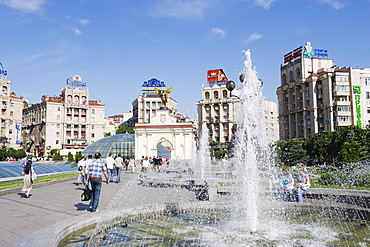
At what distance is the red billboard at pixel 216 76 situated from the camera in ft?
263

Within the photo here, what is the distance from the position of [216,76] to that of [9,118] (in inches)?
1959

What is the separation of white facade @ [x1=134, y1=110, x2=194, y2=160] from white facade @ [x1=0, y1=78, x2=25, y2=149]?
1338 inches

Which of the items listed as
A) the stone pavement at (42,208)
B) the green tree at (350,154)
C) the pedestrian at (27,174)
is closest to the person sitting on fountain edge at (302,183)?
the stone pavement at (42,208)

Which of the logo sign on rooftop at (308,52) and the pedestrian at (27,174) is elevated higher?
the logo sign on rooftop at (308,52)

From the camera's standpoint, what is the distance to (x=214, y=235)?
5.92m

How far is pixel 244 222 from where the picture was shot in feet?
22.8

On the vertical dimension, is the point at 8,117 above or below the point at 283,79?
below

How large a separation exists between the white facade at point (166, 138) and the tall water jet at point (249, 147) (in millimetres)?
29229

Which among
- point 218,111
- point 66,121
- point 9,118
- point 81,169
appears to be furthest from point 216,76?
point 81,169

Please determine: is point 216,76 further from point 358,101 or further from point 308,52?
point 358,101

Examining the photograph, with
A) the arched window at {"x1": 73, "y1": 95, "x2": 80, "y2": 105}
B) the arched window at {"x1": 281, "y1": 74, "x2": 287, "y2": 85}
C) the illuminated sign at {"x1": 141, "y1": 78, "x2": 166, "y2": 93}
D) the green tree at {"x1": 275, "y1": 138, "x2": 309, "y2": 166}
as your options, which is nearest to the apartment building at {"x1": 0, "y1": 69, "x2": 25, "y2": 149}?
the arched window at {"x1": 73, "y1": 95, "x2": 80, "y2": 105}

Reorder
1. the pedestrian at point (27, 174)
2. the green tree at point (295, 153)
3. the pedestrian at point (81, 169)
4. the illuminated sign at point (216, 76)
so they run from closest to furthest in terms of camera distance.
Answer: the pedestrian at point (27, 174) < the pedestrian at point (81, 169) < the green tree at point (295, 153) < the illuminated sign at point (216, 76)

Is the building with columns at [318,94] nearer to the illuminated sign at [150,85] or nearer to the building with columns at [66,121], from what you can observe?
the illuminated sign at [150,85]

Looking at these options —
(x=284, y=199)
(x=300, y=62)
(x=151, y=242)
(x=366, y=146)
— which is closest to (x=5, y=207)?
(x=151, y=242)
